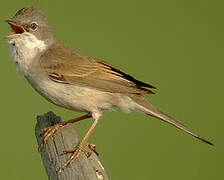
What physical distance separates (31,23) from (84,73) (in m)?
0.79

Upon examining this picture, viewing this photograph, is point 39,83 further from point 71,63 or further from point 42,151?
point 42,151

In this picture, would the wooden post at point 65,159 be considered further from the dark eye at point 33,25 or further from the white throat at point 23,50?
the dark eye at point 33,25

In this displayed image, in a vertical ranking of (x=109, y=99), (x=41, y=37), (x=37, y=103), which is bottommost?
(x=37, y=103)

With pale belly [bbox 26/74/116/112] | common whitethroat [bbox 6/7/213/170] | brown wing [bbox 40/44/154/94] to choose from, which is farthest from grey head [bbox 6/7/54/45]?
pale belly [bbox 26/74/116/112]

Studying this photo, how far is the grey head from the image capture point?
5711 millimetres

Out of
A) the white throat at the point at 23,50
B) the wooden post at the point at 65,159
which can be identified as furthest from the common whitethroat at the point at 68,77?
the wooden post at the point at 65,159

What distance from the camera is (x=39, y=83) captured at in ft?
18.6

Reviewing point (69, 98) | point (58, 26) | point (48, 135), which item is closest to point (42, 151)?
point (48, 135)

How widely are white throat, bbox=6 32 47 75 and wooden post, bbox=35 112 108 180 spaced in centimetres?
69

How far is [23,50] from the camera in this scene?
5.68m

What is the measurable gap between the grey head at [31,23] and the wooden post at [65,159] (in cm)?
102

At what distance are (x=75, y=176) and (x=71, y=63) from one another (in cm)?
189

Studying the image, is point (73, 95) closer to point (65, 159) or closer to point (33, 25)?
point (33, 25)

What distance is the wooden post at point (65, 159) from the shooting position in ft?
14.1
